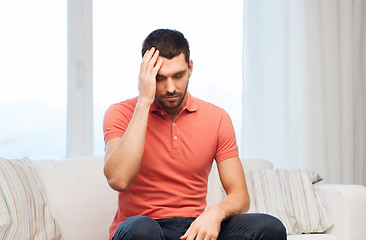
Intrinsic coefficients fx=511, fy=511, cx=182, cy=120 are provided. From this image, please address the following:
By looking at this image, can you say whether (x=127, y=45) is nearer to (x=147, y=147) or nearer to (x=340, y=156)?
(x=147, y=147)

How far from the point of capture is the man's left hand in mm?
1630

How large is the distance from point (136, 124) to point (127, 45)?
1.63 meters

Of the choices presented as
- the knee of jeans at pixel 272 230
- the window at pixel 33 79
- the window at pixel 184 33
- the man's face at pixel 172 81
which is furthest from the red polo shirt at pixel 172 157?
the window at pixel 184 33

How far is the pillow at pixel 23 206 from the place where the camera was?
77.7 inches

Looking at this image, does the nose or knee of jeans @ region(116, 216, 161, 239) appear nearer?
knee of jeans @ region(116, 216, 161, 239)

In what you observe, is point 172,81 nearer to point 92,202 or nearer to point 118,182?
point 118,182

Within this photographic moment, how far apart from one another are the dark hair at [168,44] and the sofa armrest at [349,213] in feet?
4.02

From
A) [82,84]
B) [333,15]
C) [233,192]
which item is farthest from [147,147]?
[333,15]

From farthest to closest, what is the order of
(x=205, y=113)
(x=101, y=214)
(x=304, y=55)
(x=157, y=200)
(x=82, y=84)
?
(x=304, y=55)
(x=82, y=84)
(x=101, y=214)
(x=205, y=113)
(x=157, y=200)

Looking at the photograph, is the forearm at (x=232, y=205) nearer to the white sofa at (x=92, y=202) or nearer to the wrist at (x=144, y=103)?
the wrist at (x=144, y=103)

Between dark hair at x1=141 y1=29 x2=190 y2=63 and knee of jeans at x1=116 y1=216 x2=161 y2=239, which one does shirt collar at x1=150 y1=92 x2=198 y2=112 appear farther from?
knee of jeans at x1=116 y1=216 x2=161 y2=239

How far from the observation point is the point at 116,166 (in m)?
1.75

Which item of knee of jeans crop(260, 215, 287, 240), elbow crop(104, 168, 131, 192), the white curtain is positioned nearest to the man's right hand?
elbow crop(104, 168, 131, 192)

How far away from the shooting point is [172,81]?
188 cm
